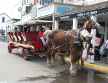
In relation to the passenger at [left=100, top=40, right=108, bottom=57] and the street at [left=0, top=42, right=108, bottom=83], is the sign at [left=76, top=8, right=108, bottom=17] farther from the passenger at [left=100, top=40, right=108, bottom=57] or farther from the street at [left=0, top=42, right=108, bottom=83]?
the street at [left=0, top=42, right=108, bottom=83]

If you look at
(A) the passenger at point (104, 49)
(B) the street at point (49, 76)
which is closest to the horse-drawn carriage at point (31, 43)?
(B) the street at point (49, 76)

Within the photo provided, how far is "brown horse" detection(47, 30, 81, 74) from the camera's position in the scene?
420 inches

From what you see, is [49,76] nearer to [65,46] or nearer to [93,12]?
[65,46]

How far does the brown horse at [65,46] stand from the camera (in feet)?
35.0

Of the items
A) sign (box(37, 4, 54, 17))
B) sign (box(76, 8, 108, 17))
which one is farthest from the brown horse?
sign (box(37, 4, 54, 17))

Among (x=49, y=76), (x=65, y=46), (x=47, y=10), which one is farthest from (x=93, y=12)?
(x=47, y=10)

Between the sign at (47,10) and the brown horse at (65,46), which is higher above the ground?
the sign at (47,10)

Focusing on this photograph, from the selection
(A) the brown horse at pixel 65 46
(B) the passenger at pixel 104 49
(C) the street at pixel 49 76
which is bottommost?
(C) the street at pixel 49 76

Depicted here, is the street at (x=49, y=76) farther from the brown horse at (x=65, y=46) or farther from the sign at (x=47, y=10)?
the sign at (x=47, y=10)

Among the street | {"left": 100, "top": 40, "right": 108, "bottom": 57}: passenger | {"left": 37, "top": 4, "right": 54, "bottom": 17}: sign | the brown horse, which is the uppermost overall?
{"left": 37, "top": 4, "right": 54, "bottom": 17}: sign

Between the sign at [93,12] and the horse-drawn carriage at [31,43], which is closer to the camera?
the horse-drawn carriage at [31,43]

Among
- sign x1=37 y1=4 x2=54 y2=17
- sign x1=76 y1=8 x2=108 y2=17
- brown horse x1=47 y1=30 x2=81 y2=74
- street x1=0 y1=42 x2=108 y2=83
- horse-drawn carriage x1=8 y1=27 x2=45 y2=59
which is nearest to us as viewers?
street x1=0 y1=42 x2=108 y2=83

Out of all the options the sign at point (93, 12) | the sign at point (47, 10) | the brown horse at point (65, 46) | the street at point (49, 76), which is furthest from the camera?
the sign at point (47, 10)

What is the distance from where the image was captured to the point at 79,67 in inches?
450
